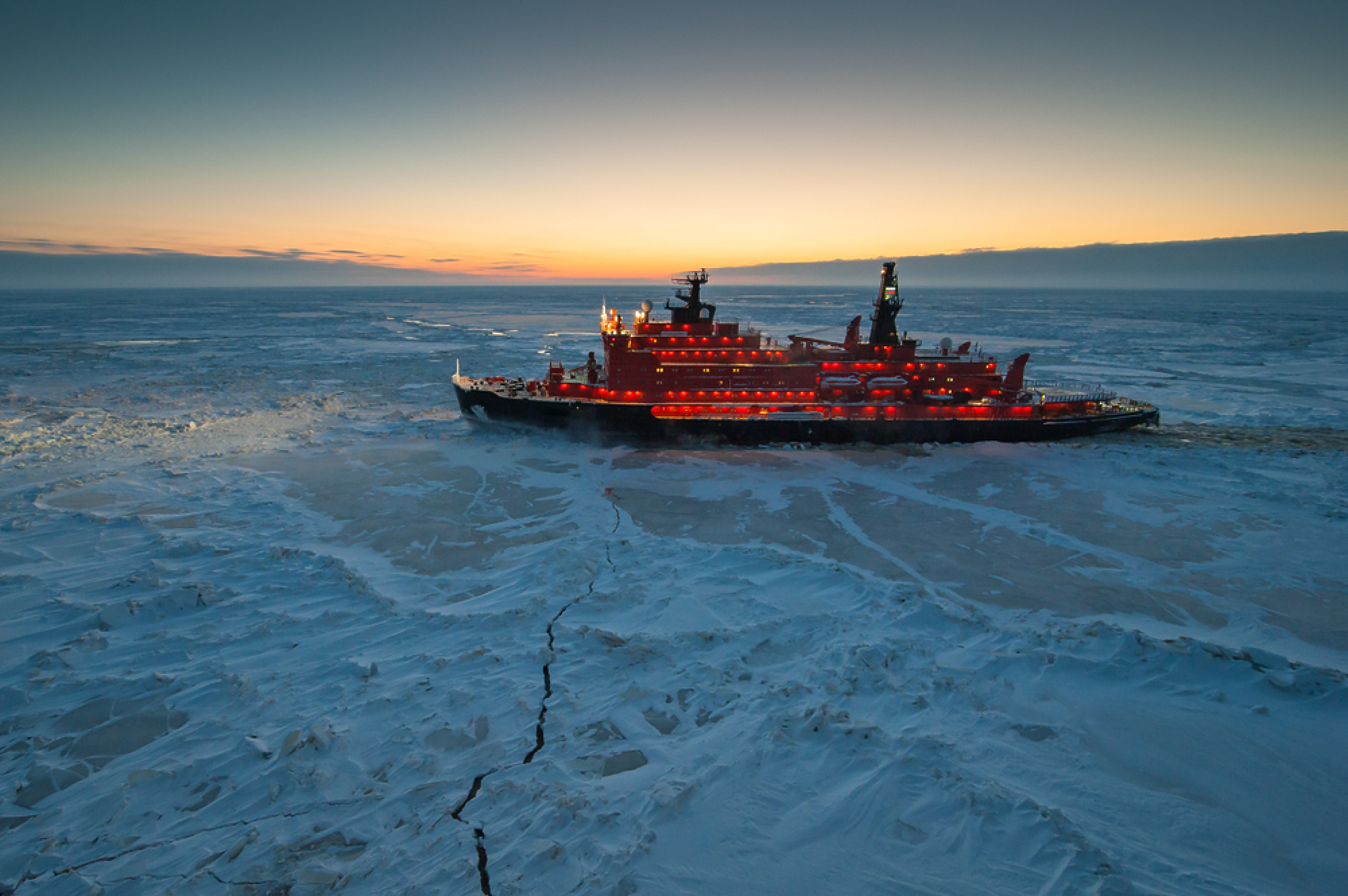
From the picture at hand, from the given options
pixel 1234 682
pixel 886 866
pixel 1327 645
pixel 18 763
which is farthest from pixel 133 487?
pixel 1327 645

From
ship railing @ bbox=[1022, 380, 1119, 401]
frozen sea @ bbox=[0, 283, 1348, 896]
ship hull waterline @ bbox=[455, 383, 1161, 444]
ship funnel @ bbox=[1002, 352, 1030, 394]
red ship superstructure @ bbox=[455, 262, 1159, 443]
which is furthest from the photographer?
ship railing @ bbox=[1022, 380, 1119, 401]

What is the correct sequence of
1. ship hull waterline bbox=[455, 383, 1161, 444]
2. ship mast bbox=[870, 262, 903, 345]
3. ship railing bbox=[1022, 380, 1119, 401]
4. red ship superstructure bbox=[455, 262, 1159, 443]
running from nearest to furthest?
1. ship hull waterline bbox=[455, 383, 1161, 444]
2. red ship superstructure bbox=[455, 262, 1159, 443]
3. ship railing bbox=[1022, 380, 1119, 401]
4. ship mast bbox=[870, 262, 903, 345]

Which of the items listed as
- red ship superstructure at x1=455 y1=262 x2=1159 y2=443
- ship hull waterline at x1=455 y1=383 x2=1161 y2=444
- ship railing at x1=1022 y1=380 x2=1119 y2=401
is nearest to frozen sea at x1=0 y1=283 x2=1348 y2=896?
ship hull waterline at x1=455 y1=383 x2=1161 y2=444

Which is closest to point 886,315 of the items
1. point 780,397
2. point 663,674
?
point 780,397

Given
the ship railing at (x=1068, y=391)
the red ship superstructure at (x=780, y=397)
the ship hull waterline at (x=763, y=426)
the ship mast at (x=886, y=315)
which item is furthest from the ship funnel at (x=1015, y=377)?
the ship mast at (x=886, y=315)

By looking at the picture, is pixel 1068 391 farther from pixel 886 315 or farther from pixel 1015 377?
pixel 886 315

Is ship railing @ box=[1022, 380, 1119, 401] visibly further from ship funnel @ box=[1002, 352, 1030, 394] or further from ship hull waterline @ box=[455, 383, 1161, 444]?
ship hull waterline @ box=[455, 383, 1161, 444]

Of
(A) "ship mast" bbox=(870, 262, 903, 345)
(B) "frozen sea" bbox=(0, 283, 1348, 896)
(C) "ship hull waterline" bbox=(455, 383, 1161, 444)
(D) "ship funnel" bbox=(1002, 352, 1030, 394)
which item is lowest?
(B) "frozen sea" bbox=(0, 283, 1348, 896)
